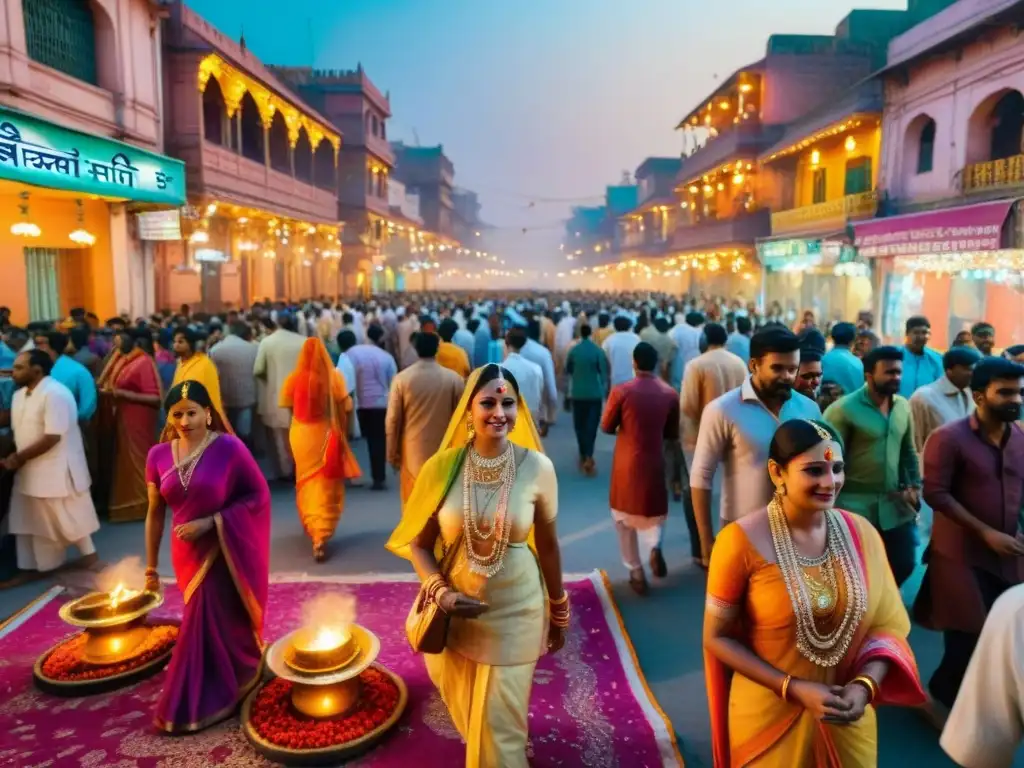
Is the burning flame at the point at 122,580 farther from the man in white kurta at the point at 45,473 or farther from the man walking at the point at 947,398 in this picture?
the man walking at the point at 947,398

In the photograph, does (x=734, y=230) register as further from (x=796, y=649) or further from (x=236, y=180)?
(x=796, y=649)

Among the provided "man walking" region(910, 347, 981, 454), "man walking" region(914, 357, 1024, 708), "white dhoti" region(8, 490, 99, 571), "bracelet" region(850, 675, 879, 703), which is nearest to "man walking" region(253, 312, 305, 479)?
"white dhoti" region(8, 490, 99, 571)

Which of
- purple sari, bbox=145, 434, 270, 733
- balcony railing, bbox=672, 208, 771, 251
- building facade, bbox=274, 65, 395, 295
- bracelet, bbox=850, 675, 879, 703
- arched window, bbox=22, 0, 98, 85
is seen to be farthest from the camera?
building facade, bbox=274, 65, 395, 295

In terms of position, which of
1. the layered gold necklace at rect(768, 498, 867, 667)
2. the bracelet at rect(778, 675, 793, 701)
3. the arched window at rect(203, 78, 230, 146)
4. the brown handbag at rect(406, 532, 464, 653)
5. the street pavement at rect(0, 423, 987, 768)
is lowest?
the street pavement at rect(0, 423, 987, 768)

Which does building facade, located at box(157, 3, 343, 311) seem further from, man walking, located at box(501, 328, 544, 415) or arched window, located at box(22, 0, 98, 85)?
man walking, located at box(501, 328, 544, 415)

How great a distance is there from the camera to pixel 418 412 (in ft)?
18.9

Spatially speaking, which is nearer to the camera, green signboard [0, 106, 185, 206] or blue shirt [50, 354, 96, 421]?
blue shirt [50, 354, 96, 421]

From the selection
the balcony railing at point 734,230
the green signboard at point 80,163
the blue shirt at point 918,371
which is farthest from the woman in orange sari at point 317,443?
the balcony railing at point 734,230

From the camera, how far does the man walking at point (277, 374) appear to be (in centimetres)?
770

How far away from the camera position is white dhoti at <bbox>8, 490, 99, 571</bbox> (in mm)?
5465

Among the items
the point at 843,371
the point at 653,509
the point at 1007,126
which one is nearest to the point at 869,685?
the point at 653,509

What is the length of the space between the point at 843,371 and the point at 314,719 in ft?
16.1

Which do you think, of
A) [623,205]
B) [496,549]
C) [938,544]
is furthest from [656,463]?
[623,205]

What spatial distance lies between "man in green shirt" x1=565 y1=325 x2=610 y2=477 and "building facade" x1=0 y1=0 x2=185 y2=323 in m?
6.62
